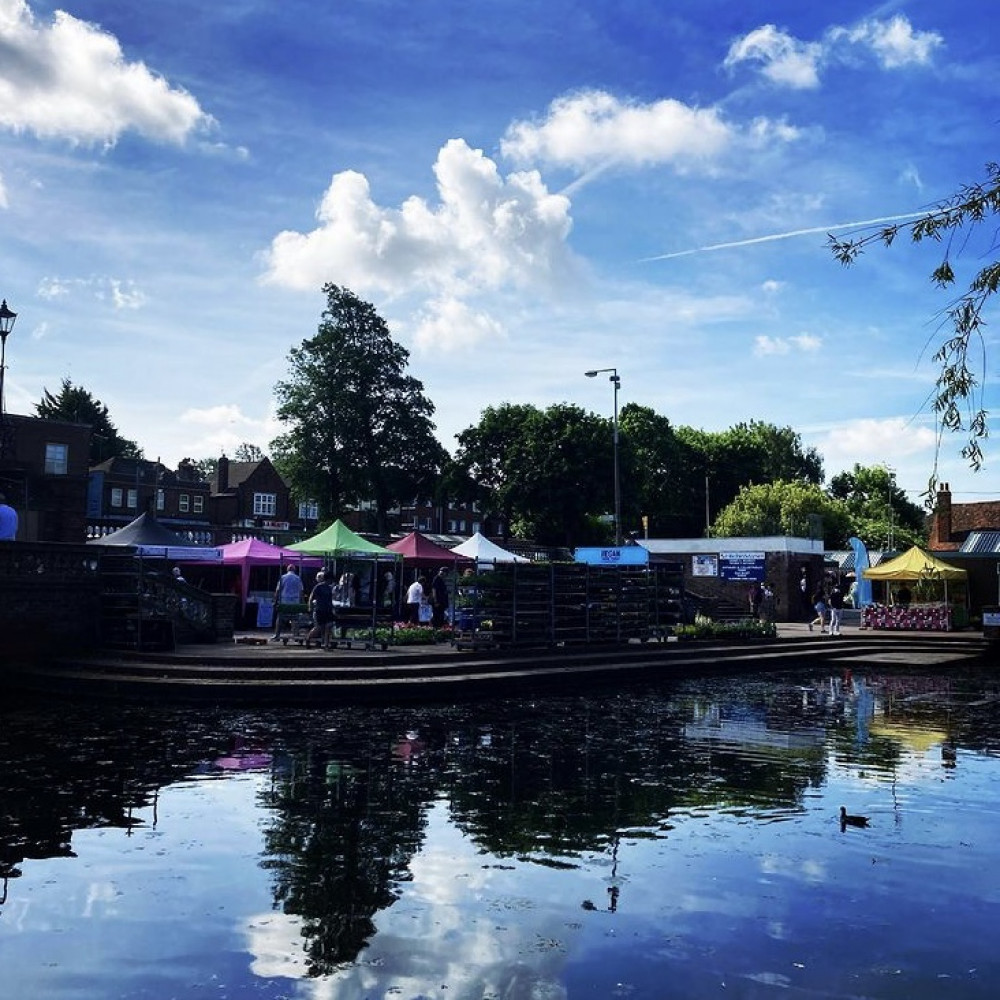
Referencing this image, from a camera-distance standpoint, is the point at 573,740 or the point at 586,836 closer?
the point at 586,836

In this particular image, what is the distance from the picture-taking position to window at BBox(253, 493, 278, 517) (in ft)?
→ 272

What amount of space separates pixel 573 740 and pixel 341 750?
3180 mm

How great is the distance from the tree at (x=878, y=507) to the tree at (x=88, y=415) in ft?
194

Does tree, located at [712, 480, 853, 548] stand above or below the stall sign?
above

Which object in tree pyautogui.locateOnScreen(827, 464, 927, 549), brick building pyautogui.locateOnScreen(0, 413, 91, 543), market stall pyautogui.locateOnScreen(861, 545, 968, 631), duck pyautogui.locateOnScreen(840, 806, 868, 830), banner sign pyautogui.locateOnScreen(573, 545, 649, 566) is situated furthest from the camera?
tree pyautogui.locateOnScreen(827, 464, 927, 549)

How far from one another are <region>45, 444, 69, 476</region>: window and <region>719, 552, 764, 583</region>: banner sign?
35440 millimetres

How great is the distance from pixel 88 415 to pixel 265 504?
1626cm

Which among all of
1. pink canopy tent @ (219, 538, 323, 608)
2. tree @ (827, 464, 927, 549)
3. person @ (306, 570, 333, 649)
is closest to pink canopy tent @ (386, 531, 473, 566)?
pink canopy tent @ (219, 538, 323, 608)

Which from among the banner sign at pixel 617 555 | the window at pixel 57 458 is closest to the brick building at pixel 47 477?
the window at pixel 57 458

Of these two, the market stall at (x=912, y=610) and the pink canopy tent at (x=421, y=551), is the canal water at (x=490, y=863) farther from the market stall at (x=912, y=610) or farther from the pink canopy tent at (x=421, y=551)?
the market stall at (x=912, y=610)

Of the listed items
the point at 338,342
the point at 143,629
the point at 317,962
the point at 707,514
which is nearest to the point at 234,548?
the point at 143,629

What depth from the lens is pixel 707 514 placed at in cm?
7019

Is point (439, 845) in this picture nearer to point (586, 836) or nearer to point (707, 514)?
point (586, 836)

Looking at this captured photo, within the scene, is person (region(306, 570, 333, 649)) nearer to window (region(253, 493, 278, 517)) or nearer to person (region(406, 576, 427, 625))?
person (region(406, 576, 427, 625))
